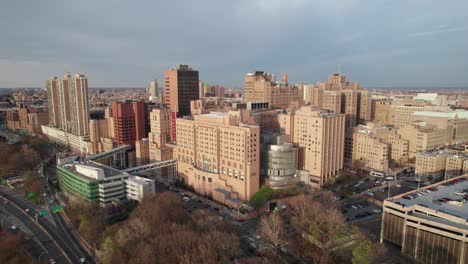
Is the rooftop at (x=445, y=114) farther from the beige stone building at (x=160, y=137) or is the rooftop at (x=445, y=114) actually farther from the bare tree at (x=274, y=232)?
the beige stone building at (x=160, y=137)

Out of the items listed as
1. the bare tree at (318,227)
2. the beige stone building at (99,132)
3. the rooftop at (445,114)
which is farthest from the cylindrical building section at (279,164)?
the rooftop at (445,114)

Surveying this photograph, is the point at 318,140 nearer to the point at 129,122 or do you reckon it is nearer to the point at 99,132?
the point at 129,122

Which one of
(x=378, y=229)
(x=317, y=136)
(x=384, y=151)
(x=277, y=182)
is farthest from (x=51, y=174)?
(x=384, y=151)

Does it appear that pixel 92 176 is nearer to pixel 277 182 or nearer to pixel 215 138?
pixel 215 138

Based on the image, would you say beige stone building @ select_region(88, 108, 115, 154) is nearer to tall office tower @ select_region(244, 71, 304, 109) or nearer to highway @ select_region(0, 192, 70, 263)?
highway @ select_region(0, 192, 70, 263)

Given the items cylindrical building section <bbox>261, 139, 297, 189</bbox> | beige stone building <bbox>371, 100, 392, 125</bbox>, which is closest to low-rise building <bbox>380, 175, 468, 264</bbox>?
cylindrical building section <bbox>261, 139, 297, 189</bbox>

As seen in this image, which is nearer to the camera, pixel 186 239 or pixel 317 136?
pixel 186 239
